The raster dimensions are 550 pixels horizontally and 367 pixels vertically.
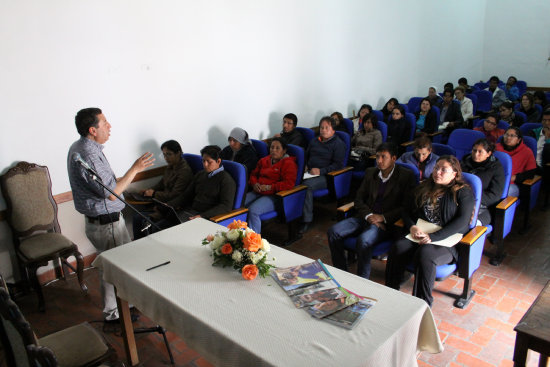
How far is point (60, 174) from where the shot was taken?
3.39 meters

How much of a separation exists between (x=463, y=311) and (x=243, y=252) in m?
1.75

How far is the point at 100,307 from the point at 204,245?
4.44 ft

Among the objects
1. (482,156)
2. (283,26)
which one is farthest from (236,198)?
(283,26)

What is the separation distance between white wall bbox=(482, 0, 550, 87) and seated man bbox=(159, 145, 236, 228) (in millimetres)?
8893

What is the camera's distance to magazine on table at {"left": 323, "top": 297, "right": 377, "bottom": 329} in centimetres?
153

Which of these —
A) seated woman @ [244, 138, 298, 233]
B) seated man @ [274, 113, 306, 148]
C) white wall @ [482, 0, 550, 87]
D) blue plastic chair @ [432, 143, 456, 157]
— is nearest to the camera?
seated woman @ [244, 138, 298, 233]

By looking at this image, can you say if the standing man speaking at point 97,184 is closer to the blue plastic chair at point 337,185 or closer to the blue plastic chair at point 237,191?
the blue plastic chair at point 237,191

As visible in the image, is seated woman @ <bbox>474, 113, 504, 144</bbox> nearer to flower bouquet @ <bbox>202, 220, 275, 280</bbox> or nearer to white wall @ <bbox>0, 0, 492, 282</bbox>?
white wall @ <bbox>0, 0, 492, 282</bbox>

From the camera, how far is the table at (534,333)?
5.01 ft

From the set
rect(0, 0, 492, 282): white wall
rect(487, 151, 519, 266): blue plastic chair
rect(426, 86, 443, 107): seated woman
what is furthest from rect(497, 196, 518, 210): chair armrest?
rect(426, 86, 443, 107): seated woman

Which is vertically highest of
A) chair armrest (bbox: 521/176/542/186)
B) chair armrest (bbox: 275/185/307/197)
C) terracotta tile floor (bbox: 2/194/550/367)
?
chair armrest (bbox: 275/185/307/197)

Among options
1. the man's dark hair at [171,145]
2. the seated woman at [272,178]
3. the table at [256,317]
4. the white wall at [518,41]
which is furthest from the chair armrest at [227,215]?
the white wall at [518,41]

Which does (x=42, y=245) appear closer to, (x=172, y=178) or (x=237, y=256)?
(x=172, y=178)

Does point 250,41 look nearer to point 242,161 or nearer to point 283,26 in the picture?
point 283,26
